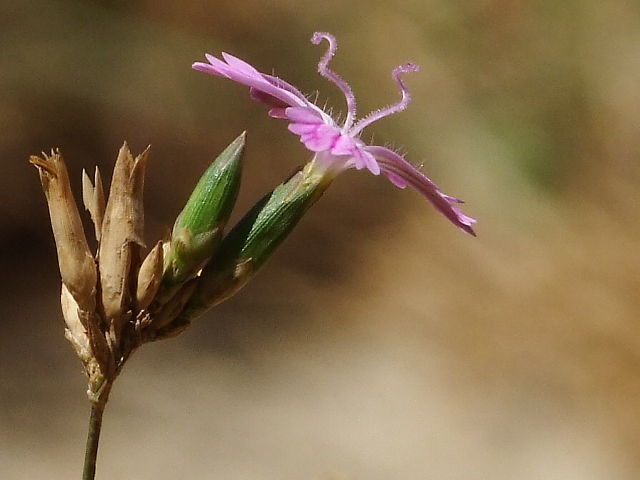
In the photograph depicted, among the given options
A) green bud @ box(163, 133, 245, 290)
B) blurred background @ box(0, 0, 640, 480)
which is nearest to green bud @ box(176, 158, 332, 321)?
green bud @ box(163, 133, 245, 290)

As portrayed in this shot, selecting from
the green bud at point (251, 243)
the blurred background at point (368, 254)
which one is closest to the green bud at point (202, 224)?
the green bud at point (251, 243)

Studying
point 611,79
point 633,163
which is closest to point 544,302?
point 633,163

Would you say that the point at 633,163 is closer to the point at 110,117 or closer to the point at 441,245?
the point at 441,245

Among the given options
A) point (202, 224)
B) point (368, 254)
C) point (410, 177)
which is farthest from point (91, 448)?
point (368, 254)

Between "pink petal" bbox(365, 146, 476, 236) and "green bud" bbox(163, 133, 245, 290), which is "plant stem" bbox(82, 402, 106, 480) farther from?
"pink petal" bbox(365, 146, 476, 236)

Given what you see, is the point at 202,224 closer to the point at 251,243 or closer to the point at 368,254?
the point at 251,243

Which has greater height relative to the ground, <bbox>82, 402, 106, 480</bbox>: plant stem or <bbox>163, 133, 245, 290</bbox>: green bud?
<bbox>163, 133, 245, 290</bbox>: green bud

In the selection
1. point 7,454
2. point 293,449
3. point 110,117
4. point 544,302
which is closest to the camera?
point 7,454

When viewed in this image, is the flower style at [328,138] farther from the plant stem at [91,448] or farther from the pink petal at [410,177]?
the plant stem at [91,448]
